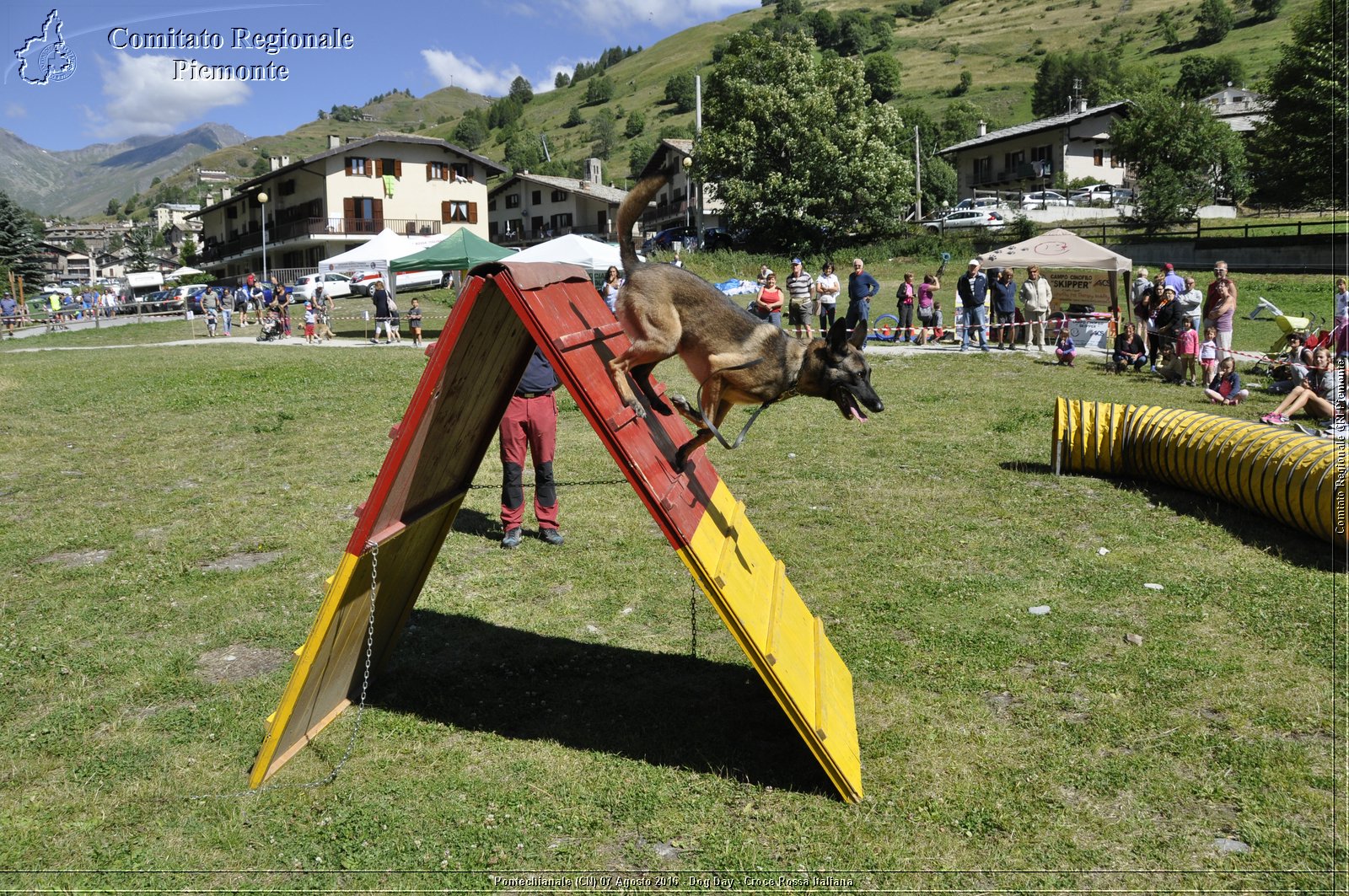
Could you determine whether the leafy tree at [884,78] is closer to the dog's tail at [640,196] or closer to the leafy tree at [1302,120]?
the leafy tree at [1302,120]

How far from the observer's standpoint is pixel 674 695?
6004mm

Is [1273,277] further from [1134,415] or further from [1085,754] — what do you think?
[1085,754]

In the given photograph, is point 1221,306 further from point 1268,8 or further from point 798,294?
point 1268,8

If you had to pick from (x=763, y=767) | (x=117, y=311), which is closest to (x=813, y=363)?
(x=763, y=767)

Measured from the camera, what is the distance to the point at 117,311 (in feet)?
163

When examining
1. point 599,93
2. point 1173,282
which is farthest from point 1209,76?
point 599,93

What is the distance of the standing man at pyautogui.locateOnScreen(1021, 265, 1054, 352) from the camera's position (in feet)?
74.9

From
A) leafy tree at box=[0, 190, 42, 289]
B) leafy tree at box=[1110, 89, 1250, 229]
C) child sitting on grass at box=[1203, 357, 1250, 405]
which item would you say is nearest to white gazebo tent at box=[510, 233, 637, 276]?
child sitting on grass at box=[1203, 357, 1250, 405]

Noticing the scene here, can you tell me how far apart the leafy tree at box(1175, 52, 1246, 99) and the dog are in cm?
11068

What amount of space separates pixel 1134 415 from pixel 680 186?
227 feet

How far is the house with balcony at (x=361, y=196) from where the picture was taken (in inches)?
2473

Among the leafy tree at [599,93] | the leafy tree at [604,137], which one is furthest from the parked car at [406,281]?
the leafy tree at [599,93]

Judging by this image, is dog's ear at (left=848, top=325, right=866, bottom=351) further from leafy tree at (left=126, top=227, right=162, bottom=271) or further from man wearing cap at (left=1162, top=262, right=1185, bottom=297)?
leafy tree at (left=126, top=227, right=162, bottom=271)

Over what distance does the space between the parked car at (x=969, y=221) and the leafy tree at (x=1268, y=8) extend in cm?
9472
